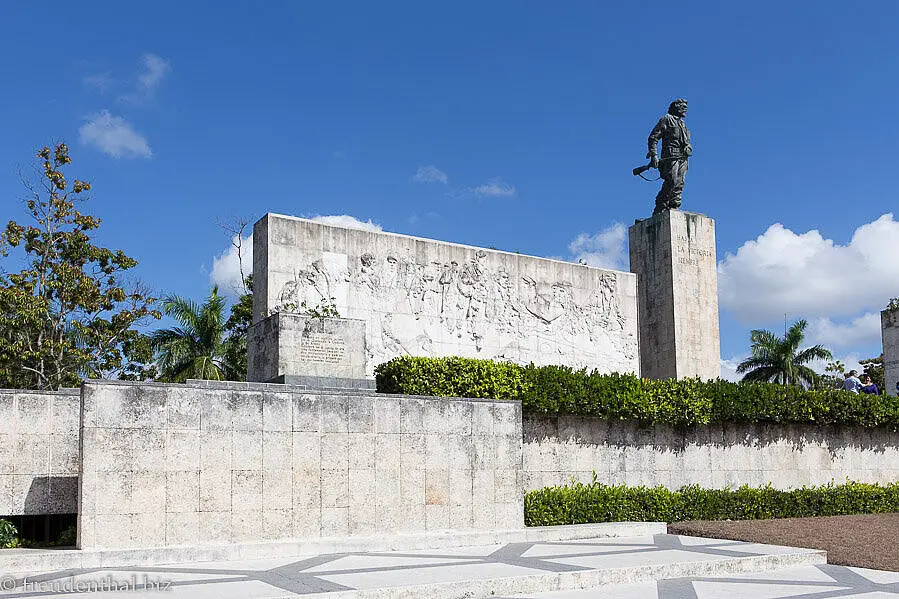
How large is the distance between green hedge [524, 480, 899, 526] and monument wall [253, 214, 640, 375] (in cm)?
423

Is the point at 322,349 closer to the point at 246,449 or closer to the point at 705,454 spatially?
the point at 246,449

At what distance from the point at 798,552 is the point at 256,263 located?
938cm

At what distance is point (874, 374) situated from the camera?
3638 centimetres

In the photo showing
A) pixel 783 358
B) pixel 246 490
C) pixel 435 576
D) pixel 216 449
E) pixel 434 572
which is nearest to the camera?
pixel 435 576

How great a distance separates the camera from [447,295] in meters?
16.5

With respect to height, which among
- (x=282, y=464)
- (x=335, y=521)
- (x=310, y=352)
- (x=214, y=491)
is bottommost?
(x=335, y=521)

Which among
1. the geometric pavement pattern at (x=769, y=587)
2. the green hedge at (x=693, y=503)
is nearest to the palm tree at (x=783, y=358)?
the green hedge at (x=693, y=503)

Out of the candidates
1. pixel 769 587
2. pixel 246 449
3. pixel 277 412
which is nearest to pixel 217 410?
pixel 246 449

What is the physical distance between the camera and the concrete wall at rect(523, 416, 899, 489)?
13344 millimetres

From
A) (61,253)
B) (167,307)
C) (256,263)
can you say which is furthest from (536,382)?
(167,307)

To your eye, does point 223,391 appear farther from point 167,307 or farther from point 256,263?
point 167,307

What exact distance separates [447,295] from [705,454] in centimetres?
530

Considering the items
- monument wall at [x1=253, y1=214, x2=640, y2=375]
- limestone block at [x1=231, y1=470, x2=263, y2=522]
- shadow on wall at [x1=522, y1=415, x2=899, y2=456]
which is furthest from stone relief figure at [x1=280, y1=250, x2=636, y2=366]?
limestone block at [x1=231, y1=470, x2=263, y2=522]

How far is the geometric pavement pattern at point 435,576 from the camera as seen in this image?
24.8 ft
